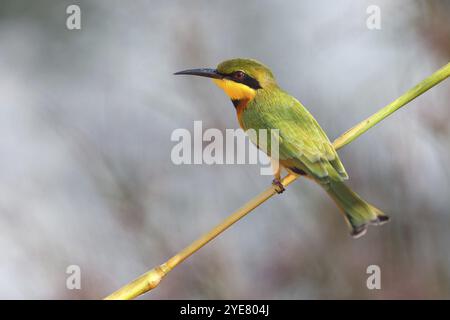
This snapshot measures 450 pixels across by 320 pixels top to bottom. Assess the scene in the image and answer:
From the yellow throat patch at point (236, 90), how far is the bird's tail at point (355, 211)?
1.93ft

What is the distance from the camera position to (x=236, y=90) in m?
2.26

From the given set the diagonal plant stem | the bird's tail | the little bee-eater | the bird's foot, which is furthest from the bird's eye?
the diagonal plant stem

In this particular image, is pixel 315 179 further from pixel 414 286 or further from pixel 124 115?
pixel 124 115

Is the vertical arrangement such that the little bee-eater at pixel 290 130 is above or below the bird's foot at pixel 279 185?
above

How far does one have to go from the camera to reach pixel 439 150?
291 centimetres

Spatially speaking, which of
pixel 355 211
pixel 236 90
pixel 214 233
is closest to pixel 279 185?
pixel 355 211

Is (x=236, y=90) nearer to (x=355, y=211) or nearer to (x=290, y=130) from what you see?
(x=290, y=130)

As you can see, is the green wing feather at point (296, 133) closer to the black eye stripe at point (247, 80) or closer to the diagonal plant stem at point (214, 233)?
the black eye stripe at point (247, 80)

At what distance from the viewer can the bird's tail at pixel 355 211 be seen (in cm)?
158

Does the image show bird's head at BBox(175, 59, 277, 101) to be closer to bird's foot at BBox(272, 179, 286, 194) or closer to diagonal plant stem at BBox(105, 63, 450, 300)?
bird's foot at BBox(272, 179, 286, 194)

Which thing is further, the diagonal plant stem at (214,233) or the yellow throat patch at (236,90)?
the yellow throat patch at (236,90)

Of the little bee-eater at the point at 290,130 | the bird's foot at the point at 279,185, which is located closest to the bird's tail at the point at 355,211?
the little bee-eater at the point at 290,130

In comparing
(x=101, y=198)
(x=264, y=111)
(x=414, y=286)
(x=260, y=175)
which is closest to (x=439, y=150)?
(x=414, y=286)

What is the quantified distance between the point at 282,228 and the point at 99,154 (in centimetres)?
99
